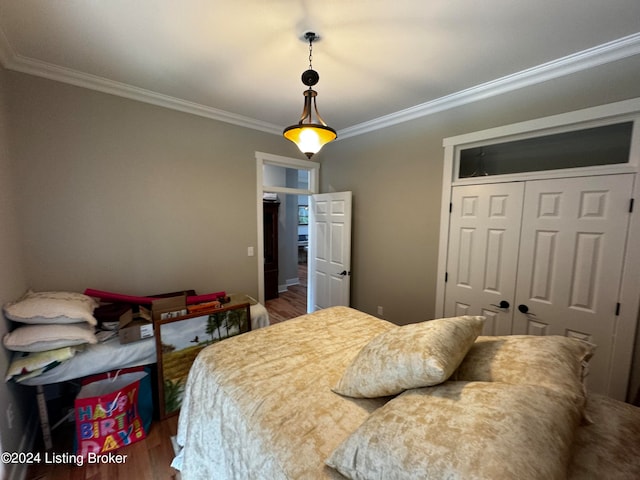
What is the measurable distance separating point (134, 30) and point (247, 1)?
0.80m

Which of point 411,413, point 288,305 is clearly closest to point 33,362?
point 411,413

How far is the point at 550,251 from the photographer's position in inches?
80.4

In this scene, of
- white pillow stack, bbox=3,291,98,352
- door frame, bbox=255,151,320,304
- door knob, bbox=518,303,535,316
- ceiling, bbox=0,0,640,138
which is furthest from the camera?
door frame, bbox=255,151,320,304

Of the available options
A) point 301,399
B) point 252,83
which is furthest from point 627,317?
point 252,83

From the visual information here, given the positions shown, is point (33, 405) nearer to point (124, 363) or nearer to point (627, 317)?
point (124, 363)

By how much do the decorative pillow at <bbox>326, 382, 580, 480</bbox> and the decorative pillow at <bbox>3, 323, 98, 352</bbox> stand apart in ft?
6.00

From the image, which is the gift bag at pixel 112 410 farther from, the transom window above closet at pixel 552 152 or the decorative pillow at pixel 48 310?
the transom window above closet at pixel 552 152

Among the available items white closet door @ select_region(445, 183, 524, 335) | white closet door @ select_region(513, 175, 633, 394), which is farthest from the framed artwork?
white closet door @ select_region(513, 175, 633, 394)

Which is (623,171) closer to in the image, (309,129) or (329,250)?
(309,129)

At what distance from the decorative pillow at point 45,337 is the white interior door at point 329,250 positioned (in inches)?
98.9

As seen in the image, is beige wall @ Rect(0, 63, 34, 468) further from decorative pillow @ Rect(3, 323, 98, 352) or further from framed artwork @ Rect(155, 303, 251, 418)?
framed artwork @ Rect(155, 303, 251, 418)

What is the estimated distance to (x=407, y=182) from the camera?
2.89 metres

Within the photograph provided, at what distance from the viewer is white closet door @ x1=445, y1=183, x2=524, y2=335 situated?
87.7 inches

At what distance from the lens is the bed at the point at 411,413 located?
66 cm
